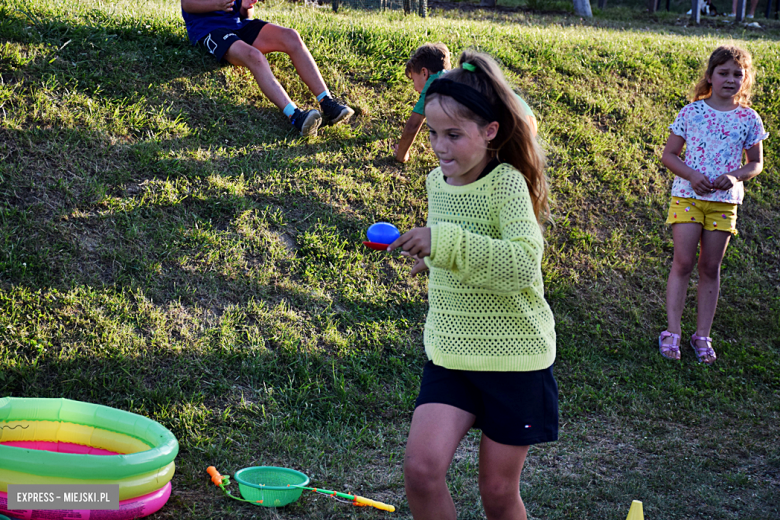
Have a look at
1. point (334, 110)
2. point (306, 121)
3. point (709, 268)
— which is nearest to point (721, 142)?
point (709, 268)

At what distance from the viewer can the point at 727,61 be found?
475 cm

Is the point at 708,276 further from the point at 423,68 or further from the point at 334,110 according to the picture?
the point at 334,110

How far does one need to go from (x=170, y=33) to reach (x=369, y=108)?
1.79m

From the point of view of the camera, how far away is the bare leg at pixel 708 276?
4.88 m

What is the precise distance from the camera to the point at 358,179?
5.47 m

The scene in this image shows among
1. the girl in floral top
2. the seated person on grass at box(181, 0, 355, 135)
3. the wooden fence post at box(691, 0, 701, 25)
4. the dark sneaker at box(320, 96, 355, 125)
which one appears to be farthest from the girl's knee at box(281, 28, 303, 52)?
the wooden fence post at box(691, 0, 701, 25)

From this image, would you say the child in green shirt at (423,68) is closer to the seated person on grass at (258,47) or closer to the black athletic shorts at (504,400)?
the seated person on grass at (258,47)

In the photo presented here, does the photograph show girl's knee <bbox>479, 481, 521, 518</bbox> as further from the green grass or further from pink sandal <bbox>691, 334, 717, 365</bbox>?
pink sandal <bbox>691, 334, 717, 365</bbox>

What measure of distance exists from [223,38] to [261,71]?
434 millimetres

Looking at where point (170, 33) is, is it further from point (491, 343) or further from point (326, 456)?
point (491, 343)

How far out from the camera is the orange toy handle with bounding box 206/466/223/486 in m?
3.18

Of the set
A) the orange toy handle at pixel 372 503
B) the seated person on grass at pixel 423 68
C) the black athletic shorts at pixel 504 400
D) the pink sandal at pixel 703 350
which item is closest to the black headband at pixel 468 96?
the black athletic shorts at pixel 504 400

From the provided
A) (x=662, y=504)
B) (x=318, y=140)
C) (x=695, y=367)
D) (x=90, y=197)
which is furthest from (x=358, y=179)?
(x=662, y=504)

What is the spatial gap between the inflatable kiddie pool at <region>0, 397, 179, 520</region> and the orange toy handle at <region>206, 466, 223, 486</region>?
21 centimetres
